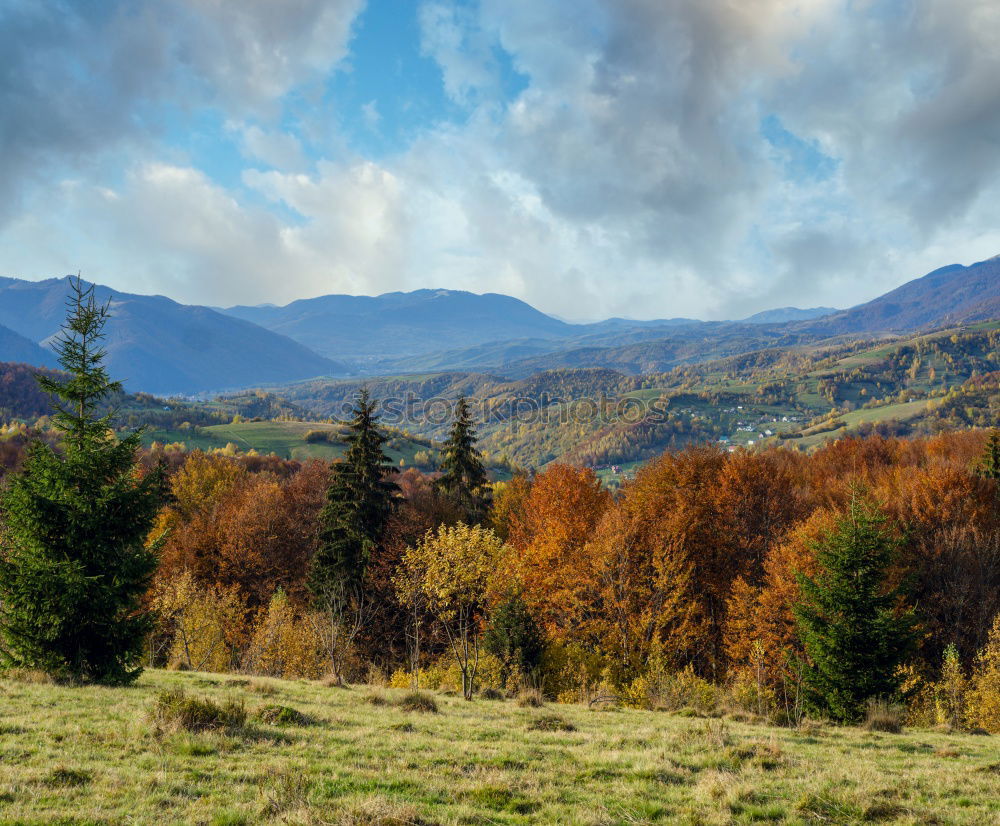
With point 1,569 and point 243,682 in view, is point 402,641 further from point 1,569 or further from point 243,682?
point 1,569

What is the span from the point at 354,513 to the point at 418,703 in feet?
89.6

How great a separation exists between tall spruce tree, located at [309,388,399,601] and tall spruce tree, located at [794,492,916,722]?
3135cm

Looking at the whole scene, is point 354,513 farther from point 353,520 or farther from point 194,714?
point 194,714

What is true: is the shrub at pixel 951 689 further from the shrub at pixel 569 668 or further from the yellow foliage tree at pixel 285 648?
the yellow foliage tree at pixel 285 648

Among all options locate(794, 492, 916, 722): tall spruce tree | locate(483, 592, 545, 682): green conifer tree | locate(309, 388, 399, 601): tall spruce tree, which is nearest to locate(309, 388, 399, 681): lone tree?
locate(309, 388, 399, 601): tall spruce tree

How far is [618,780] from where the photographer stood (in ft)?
38.3

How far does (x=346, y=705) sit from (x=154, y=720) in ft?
23.7

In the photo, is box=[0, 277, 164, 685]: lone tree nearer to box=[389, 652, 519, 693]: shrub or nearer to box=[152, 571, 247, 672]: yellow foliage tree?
box=[389, 652, 519, 693]: shrub

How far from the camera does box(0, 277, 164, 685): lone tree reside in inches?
739

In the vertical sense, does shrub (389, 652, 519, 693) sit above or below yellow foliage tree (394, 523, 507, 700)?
below

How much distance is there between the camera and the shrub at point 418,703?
19497 mm

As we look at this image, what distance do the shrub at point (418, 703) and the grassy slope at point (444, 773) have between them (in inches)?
85.7

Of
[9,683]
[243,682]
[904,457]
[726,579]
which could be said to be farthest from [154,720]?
[904,457]

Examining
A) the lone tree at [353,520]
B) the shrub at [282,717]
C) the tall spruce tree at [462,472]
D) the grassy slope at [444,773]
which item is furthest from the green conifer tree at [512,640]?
the shrub at [282,717]
